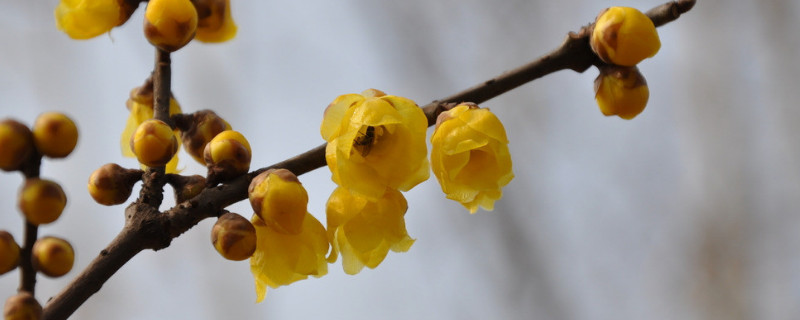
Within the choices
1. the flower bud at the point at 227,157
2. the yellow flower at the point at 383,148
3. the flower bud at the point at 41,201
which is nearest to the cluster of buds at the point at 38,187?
the flower bud at the point at 41,201

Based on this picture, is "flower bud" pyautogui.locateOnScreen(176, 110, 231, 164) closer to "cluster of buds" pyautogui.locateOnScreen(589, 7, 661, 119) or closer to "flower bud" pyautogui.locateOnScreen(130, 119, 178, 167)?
"flower bud" pyautogui.locateOnScreen(130, 119, 178, 167)

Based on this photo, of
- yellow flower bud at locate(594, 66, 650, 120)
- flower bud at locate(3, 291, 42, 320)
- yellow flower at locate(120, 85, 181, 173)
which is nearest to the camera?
flower bud at locate(3, 291, 42, 320)

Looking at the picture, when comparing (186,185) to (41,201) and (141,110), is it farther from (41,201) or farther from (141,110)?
(141,110)

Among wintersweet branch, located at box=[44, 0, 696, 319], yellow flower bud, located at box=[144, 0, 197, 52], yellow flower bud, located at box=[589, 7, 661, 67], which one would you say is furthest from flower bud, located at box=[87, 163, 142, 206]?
yellow flower bud, located at box=[589, 7, 661, 67]

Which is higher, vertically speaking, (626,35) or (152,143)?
(626,35)

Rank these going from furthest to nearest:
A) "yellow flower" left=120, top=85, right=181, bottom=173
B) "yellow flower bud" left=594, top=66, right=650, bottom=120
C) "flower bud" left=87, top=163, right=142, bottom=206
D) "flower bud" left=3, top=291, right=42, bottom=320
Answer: "yellow flower" left=120, top=85, right=181, bottom=173, "yellow flower bud" left=594, top=66, right=650, bottom=120, "flower bud" left=87, top=163, right=142, bottom=206, "flower bud" left=3, top=291, right=42, bottom=320

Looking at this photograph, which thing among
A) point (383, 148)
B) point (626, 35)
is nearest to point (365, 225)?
point (383, 148)

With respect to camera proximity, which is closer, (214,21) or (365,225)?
(365,225)
